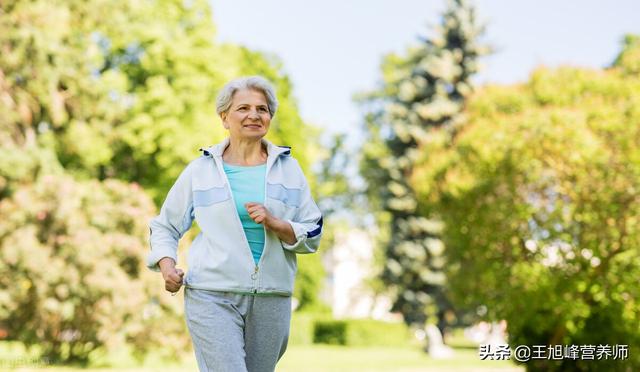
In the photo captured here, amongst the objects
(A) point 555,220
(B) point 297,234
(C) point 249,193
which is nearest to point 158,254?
(C) point 249,193

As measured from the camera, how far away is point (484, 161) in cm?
1616

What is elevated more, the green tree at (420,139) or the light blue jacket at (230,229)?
the green tree at (420,139)

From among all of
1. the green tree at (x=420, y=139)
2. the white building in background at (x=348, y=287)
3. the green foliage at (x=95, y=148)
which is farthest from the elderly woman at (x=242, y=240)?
the white building in background at (x=348, y=287)

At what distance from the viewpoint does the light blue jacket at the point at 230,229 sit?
4.07m

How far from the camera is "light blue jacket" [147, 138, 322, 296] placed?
160 inches

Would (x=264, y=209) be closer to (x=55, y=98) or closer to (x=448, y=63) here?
(x=55, y=98)

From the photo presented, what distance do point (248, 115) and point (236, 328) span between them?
0.88 metres

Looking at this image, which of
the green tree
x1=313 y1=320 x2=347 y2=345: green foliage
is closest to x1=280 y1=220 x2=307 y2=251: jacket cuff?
the green tree

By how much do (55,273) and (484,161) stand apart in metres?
8.76

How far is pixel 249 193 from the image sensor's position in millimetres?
4133

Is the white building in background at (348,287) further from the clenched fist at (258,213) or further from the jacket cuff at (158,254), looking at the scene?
the clenched fist at (258,213)

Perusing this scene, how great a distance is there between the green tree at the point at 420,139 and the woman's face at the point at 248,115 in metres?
33.1

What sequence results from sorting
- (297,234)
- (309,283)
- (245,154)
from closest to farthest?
1. (297,234)
2. (245,154)
3. (309,283)

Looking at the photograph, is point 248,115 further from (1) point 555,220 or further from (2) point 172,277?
(1) point 555,220
